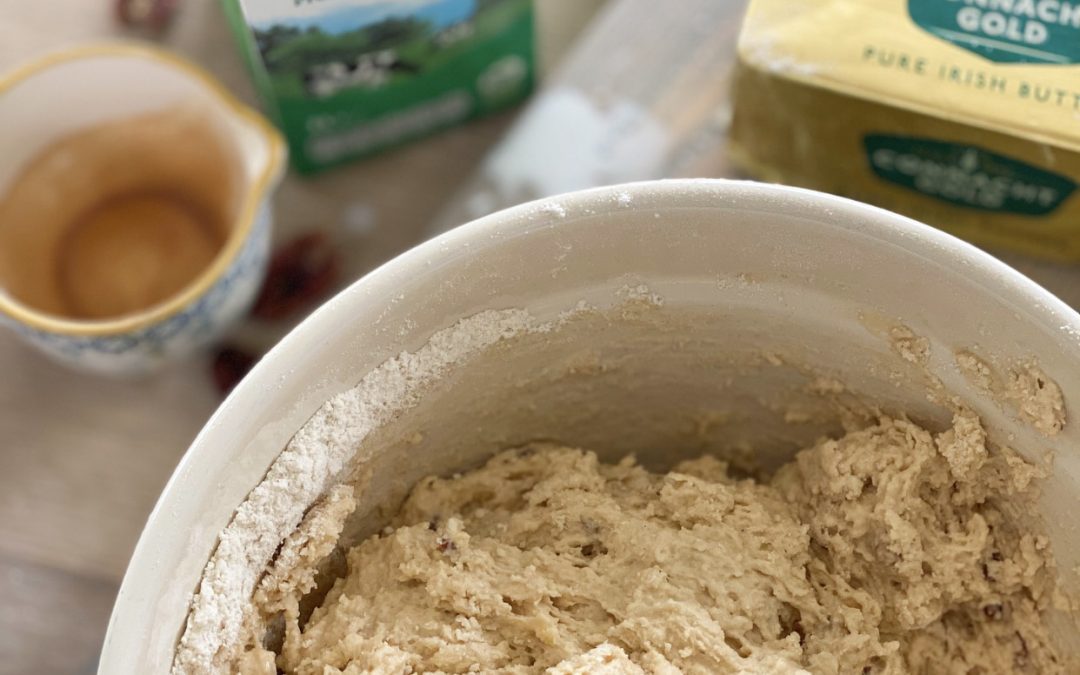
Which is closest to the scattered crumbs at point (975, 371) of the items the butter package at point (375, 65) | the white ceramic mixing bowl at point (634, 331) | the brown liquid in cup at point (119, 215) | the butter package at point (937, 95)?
the white ceramic mixing bowl at point (634, 331)

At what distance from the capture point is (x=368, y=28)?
1.03 metres

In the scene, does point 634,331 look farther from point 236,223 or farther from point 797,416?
point 236,223

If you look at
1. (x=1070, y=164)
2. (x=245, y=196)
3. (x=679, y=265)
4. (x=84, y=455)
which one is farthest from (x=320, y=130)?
(x=1070, y=164)

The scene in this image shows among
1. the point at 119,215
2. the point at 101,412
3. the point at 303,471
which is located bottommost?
the point at 101,412

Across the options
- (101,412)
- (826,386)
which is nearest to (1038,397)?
(826,386)

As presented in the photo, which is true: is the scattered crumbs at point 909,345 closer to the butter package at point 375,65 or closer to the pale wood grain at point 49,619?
the butter package at point 375,65

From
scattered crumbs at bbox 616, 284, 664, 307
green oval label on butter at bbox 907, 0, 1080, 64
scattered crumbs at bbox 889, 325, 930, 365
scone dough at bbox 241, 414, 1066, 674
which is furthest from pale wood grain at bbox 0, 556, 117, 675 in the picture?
green oval label on butter at bbox 907, 0, 1080, 64

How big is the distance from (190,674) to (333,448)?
18 centimetres

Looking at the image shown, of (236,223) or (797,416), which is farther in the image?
(236,223)

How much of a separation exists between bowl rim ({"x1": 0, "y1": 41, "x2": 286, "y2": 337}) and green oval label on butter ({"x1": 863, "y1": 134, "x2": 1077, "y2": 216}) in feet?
1.97

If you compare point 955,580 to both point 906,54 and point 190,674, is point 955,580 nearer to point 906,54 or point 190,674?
point 906,54

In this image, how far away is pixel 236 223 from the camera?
1.16 meters

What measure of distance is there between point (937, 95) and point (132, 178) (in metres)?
0.90

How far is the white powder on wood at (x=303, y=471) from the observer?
700mm
